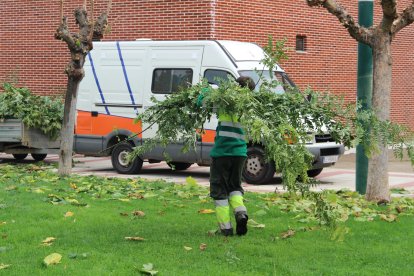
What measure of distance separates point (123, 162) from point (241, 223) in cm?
861

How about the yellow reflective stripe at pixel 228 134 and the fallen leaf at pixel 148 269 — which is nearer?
the fallen leaf at pixel 148 269

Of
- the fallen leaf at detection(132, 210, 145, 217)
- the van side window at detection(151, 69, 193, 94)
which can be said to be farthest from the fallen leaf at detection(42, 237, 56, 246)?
the van side window at detection(151, 69, 193, 94)

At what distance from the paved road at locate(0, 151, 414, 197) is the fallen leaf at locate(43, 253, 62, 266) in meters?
6.94

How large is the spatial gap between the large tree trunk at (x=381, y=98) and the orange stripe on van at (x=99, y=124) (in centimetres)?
662

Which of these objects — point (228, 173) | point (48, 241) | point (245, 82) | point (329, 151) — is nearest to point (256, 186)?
point (329, 151)

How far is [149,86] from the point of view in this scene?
1645 centimetres

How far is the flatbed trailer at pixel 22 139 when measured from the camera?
18000mm

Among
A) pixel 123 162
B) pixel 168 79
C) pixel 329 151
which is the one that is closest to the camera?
pixel 329 151

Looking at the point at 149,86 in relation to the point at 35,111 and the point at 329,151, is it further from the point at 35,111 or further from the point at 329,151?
the point at 329,151

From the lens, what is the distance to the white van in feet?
50.4

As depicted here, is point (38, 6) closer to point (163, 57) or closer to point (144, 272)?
point (163, 57)

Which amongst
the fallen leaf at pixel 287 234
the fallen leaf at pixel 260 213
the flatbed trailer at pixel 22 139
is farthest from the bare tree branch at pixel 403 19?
the flatbed trailer at pixel 22 139

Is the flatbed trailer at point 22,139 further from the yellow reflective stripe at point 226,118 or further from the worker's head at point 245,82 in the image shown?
the worker's head at point 245,82

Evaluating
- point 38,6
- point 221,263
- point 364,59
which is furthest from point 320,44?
point 221,263
